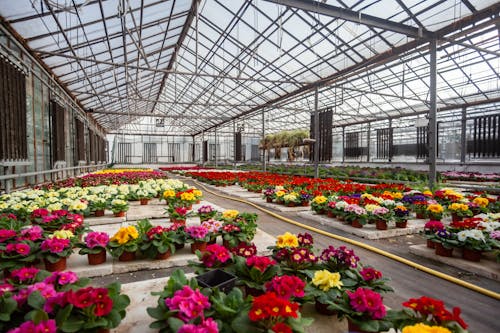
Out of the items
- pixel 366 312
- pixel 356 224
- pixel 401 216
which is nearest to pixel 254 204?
pixel 356 224

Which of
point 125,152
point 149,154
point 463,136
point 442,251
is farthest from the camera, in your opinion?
point 149,154

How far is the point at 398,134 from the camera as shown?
20.1 meters

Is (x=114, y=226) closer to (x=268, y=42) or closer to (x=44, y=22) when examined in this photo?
(x=44, y=22)

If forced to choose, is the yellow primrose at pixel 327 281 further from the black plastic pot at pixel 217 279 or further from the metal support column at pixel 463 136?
the metal support column at pixel 463 136

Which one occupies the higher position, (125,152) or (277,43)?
(277,43)

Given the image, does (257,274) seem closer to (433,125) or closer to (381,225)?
(381,225)

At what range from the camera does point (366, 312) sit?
1350mm

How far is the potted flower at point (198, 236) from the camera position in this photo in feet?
8.65

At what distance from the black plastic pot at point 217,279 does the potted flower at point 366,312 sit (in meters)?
0.59

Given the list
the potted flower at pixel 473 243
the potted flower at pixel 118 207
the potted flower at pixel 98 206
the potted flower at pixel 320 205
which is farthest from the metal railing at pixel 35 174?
the potted flower at pixel 473 243

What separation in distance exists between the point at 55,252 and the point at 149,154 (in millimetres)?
30601

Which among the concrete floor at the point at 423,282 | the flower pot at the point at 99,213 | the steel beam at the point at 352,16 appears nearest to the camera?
the concrete floor at the point at 423,282

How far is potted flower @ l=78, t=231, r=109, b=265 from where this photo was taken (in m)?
2.37

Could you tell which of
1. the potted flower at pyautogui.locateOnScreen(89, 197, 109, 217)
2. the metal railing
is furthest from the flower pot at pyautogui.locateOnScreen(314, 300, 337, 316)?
the metal railing
